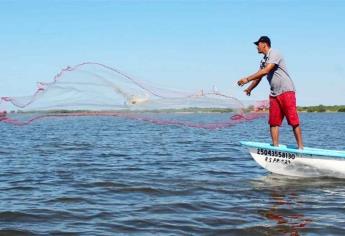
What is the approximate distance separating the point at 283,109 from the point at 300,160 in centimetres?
135

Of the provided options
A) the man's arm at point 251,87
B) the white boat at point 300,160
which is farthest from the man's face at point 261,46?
the white boat at point 300,160

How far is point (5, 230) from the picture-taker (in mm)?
7625

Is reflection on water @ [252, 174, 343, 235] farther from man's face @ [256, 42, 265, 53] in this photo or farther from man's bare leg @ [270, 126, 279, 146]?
man's face @ [256, 42, 265, 53]

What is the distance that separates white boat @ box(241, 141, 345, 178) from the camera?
11802mm

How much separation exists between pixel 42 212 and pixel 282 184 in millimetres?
5291

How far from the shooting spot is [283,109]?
451 inches

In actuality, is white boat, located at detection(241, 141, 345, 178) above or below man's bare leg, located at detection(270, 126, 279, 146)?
below

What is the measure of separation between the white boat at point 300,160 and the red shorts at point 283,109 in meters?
0.78

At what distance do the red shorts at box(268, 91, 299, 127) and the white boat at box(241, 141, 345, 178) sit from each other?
30.7 inches

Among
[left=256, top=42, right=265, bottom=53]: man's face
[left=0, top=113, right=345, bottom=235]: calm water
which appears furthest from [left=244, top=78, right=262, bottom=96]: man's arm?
[left=0, top=113, right=345, bottom=235]: calm water

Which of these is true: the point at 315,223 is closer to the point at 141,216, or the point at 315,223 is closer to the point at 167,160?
the point at 141,216

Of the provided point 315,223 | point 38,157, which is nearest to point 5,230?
point 315,223

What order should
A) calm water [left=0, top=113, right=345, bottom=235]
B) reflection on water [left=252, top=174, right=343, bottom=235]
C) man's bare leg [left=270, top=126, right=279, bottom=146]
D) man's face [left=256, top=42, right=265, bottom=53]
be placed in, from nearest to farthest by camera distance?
calm water [left=0, top=113, right=345, bottom=235] → reflection on water [left=252, top=174, right=343, bottom=235] → man's face [left=256, top=42, right=265, bottom=53] → man's bare leg [left=270, top=126, right=279, bottom=146]

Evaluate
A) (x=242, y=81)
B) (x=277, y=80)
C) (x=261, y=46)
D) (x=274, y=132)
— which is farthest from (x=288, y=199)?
(x=261, y=46)
